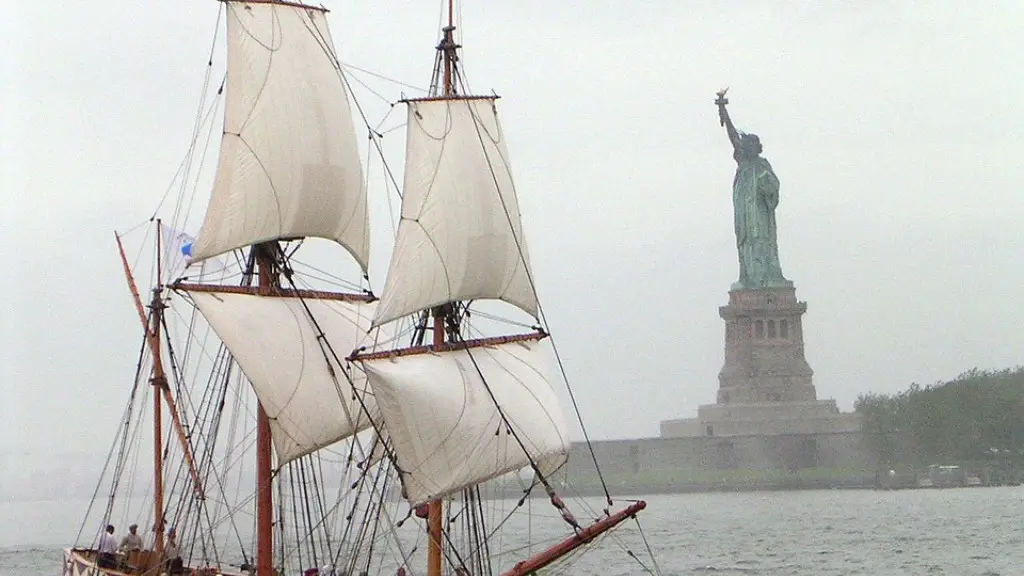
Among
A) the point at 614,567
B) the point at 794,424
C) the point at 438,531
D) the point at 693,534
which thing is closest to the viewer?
the point at 438,531

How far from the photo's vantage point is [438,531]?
34.0 m

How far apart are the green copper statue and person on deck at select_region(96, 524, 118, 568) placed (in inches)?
3096

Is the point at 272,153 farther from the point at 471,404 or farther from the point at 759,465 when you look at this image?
the point at 759,465

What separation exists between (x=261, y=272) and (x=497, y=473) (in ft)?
21.8

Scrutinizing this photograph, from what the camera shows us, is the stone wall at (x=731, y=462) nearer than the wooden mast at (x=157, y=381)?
No

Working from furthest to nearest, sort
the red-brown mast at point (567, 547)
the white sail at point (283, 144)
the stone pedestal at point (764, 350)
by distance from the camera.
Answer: the stone pedestal at point (764, 350) < the white sail at point (283, 144) < the red-brown mast at point (567, 547)

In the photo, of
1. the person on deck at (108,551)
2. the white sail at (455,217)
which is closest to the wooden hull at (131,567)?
the person on deck at (108,551)

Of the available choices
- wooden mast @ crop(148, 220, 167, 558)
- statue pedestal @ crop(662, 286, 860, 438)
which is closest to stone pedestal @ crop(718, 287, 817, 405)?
statue pedestal @ crop(662, 286, 860, 438)

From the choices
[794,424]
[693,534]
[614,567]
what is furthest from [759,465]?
[614,567]

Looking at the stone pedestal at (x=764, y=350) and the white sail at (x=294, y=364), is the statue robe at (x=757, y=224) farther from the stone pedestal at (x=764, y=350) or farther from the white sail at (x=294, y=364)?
the white sail at (x=294, y=364)

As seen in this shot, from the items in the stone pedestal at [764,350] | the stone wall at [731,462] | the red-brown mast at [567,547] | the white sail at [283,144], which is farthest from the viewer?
the stone pedestal at [764,350]

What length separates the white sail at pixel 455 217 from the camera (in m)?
35.0

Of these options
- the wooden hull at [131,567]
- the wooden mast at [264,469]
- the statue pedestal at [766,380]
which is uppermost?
the statue pedestal at [766,380]

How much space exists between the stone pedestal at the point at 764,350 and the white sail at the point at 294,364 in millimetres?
76437
